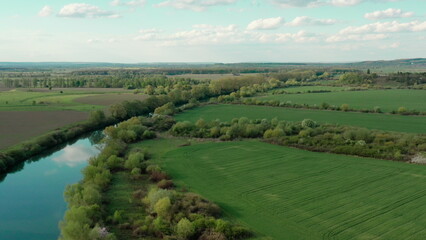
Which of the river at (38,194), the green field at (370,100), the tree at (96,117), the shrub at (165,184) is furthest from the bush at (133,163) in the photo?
the green field at (370,100)

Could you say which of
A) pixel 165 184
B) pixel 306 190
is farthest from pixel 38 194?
pixel 306 190

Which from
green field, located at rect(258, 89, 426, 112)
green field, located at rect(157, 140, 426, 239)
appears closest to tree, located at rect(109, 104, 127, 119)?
green field, located at rect(157, 140, 426, 239)

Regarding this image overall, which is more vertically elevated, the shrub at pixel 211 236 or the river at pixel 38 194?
the shrub at pixel 211 236

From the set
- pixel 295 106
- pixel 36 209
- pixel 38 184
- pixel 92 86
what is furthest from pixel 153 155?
pixel 92 86

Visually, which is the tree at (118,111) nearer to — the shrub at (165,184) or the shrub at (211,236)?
the shrub at (165,184)

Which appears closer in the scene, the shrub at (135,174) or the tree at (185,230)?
the tree at (185,230)

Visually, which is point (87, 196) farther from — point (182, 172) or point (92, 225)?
point (182, 172)

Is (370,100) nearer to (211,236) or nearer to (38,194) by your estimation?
(211,236)
